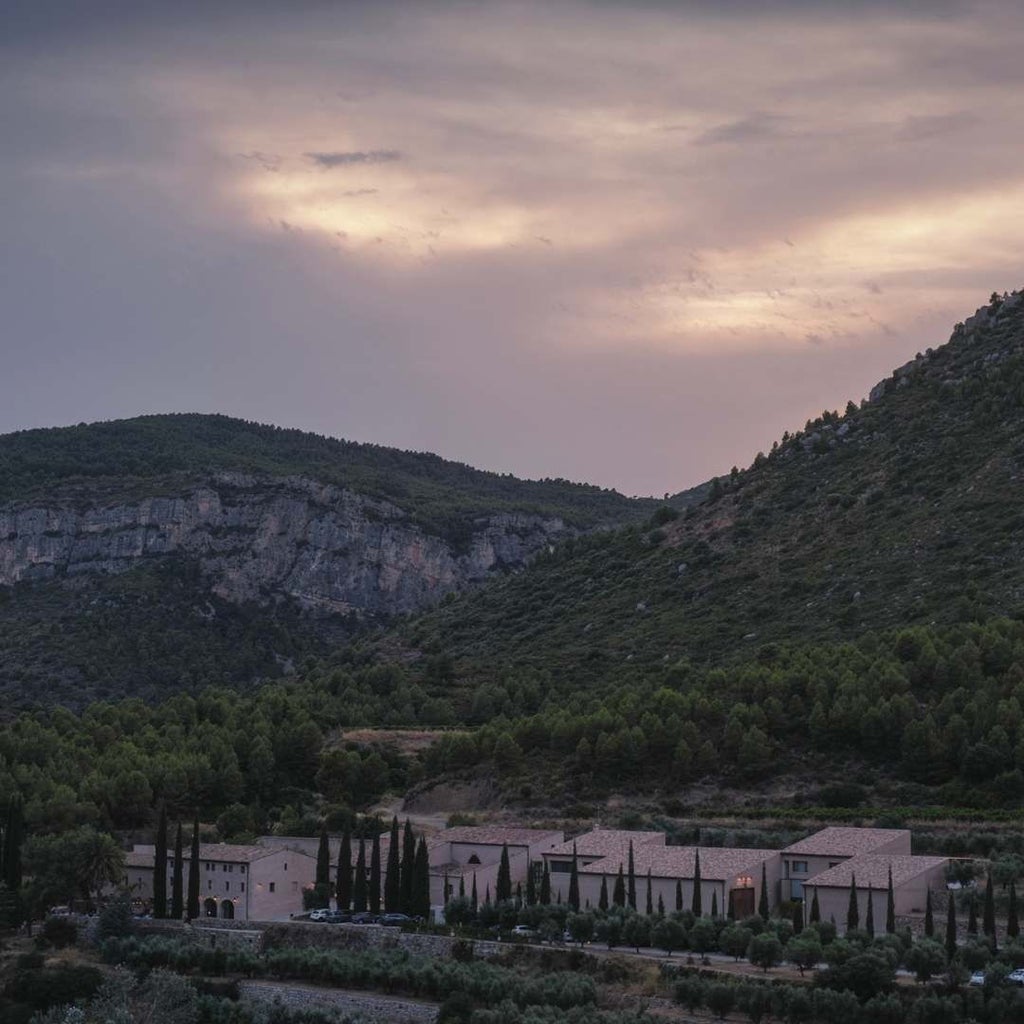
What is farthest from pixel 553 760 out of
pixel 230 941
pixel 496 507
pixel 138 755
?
pixel 496 507

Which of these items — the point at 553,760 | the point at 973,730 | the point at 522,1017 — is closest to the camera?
the point at 522,1017

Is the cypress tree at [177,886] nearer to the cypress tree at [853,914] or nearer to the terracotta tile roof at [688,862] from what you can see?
the terracotta tile roof at [688,862]

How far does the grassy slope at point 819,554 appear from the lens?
Result: 101 metres

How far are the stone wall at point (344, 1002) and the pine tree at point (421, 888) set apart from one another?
6.10m

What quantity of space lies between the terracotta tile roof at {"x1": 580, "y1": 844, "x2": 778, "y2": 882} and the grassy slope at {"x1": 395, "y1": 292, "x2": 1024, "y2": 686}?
2992cm

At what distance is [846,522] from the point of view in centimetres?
11169

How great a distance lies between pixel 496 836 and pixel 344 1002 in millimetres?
13559

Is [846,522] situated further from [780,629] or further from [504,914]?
[504,914]

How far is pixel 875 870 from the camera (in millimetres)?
62969

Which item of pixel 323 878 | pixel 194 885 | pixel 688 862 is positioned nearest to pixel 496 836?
pixel 323 878

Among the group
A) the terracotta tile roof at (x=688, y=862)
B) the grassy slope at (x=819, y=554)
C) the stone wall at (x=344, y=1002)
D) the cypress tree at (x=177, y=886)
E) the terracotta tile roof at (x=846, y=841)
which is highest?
the grassy slope at (x=819, y=554)

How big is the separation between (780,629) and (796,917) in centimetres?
4234

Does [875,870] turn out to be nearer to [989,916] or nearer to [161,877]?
[989,916]

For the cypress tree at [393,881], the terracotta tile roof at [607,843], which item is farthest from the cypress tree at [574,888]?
the cypress tree at [393,881]
